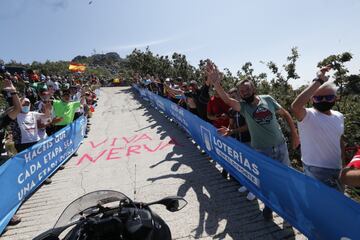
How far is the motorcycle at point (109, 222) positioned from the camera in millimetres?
2562

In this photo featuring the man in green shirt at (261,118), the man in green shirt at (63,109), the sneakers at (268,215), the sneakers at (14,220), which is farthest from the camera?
the man in green shirt at (63,109)

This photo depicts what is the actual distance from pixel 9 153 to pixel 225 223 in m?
8.33

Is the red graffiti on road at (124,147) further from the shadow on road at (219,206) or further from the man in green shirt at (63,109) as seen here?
the shadow on road at (219,206)

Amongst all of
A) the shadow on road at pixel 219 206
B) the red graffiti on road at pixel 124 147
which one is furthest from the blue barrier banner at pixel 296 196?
the red graffiti on road at pixel 124 147

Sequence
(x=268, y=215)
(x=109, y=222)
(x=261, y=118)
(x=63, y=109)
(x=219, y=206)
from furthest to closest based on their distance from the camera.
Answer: (x=63, y=109) < (x=219, y=206) < (x=268, y=215) < (x=261, y=118) < (x=109, y=222)

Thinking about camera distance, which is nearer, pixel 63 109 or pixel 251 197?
pixel 251 197

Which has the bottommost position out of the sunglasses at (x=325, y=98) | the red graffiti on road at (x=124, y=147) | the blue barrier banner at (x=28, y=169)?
the red graffiti on road at (x=124, y=147)

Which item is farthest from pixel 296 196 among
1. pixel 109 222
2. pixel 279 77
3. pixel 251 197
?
pixel 279 77

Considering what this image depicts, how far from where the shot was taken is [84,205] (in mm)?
3123

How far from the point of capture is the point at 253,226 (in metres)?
5.21

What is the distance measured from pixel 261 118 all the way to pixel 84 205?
3318 millimetres

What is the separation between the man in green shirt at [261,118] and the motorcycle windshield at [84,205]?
282 centimetres

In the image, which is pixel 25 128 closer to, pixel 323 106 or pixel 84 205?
pixel 84 205

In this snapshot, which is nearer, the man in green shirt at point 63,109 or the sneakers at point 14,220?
the sneakers at point 14,220
